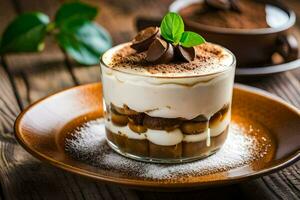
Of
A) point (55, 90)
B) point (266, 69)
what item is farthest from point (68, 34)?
point (266, 69)

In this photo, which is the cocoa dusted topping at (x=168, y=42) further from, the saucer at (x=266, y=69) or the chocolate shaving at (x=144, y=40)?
the saucer at (x=266, y=69)

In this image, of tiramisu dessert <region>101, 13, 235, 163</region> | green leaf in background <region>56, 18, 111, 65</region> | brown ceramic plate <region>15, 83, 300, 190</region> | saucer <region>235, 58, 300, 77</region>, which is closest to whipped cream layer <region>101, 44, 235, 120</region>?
tiramisu dessert <region>101, 13, 235, 163</region>

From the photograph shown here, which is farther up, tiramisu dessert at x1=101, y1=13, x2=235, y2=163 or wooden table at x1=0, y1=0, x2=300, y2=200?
tiramisu dessert at x1=101, y1=13, x2=235, y2=163

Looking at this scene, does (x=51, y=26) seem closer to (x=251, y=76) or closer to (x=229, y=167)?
(x=251, y=76)

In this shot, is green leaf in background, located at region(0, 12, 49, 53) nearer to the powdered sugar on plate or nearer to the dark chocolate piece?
the powdered sugar on plate

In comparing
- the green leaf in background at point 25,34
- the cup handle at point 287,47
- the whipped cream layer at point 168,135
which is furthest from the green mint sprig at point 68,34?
the whipped cream layer at point 168,135
